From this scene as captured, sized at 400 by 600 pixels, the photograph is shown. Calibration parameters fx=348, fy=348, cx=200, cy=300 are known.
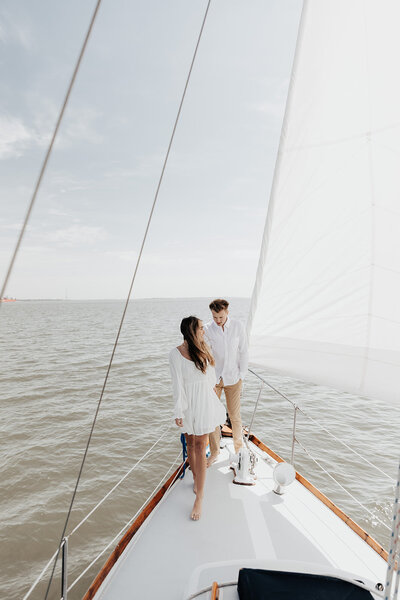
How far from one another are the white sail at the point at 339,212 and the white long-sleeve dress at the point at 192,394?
483mm

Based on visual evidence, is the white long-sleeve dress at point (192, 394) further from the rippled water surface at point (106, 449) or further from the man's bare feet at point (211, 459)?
the rippled water surface at point (106, 449)

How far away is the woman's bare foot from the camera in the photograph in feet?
7.00

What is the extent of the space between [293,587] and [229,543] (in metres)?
0.75

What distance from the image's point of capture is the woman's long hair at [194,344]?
2.19 metres

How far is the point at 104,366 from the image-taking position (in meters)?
9.76

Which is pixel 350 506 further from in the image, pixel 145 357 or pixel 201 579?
pixel 145 357

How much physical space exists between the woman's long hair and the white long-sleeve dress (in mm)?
45

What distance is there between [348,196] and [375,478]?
407 centimetres

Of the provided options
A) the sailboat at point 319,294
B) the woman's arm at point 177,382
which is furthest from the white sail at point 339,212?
the woman's arm at point 177,382

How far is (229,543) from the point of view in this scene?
1.93 meters

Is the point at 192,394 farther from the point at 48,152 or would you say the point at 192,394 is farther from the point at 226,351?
the point at 48,152

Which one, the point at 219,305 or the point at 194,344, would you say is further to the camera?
the point at 219,305

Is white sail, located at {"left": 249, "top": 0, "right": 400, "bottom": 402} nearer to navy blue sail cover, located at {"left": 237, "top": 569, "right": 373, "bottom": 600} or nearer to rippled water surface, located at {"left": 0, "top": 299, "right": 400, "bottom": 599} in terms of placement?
navy blue sail cover, located at {"left": 237, "top": 569, "right": 373, "bottom": 600}

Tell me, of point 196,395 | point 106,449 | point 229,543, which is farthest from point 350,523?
point 106,449
